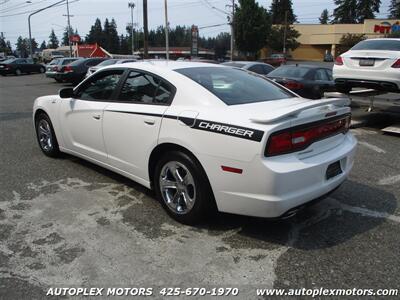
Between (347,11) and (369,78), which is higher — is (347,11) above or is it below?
above

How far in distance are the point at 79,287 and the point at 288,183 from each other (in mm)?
1751

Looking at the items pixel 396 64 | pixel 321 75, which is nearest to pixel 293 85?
pixel 321 75

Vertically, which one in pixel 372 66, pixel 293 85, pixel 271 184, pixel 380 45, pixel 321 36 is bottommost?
pixel 271 184

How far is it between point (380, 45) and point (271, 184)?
6.85 metres

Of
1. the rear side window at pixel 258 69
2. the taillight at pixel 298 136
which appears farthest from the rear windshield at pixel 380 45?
the rear side window at pixel 258 69

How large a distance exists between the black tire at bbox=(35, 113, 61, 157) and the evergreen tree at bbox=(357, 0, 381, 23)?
10751 cm

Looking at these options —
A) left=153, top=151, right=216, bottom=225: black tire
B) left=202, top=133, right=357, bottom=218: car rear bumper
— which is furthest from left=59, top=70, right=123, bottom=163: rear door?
left=202, top=133, right=357, bottom=218: car rear bumper

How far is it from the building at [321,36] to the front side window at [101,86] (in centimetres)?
7377

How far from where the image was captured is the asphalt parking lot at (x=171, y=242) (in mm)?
2941

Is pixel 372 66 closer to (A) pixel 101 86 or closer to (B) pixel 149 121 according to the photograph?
(A) pixel 101 86

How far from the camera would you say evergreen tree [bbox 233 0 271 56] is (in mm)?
63531

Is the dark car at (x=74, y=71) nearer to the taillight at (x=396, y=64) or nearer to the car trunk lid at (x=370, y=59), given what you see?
the car trunk lid at (x=370, y=59)

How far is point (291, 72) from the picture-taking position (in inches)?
454

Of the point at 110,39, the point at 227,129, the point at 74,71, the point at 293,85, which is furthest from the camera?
the point at 110,39
